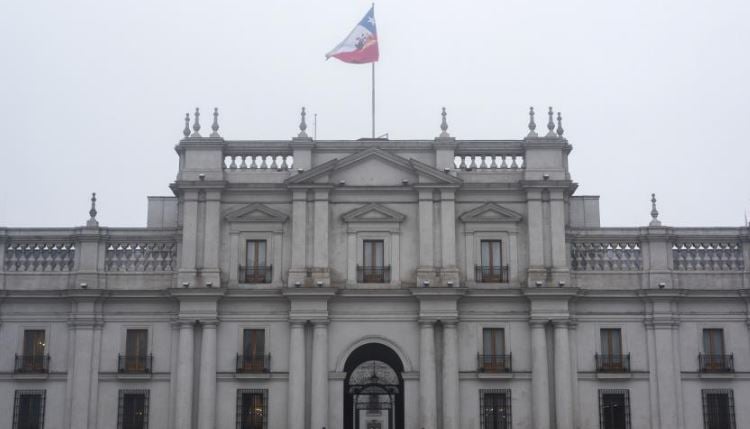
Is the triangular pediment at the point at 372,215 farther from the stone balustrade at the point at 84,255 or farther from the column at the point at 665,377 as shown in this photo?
the column at the point at 665,377

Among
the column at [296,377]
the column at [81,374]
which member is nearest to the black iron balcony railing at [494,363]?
the column at [296,377]

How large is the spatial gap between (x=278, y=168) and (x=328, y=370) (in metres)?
9.60

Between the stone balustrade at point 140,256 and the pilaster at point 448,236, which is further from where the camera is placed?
the stone balustrade at point 140,256

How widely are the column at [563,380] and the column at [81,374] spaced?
20.5 meters

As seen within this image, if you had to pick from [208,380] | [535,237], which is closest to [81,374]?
[208,380]

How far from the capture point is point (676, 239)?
46000 mm

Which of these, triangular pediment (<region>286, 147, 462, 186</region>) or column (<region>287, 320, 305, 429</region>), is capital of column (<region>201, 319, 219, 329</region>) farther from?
triangular pediment (<region>286, 147, 462, 186</region>)

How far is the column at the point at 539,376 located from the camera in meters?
43.1

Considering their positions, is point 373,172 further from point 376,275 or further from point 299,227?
point 376,275

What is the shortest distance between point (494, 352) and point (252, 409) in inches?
431

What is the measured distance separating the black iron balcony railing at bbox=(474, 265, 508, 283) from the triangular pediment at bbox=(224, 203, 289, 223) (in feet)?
29.5

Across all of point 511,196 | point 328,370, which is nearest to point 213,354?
point 328,370

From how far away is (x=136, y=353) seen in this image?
44875mm

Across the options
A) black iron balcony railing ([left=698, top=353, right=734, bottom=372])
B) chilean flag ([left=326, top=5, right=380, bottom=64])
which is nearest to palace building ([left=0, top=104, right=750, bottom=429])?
black iron balcony railing ([left=698, top=353, right=734, bottom=372])
